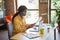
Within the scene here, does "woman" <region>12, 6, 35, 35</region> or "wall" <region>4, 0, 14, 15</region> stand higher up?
"wall" <region>4, 0, 14, 15</region>

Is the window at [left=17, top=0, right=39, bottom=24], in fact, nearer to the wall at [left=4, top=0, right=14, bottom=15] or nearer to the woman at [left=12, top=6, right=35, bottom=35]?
the wall at [left=4, top=0, right=14, bottom=15]

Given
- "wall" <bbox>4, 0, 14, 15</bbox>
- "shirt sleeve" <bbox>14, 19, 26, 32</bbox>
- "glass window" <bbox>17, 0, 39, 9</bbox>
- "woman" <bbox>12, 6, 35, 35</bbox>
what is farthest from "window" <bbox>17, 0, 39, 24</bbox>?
"shirt sleeve" <bbox>14, 19, 26, 32</bbox>

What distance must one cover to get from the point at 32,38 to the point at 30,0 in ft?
13.6

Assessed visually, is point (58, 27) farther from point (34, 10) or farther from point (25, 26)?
point (34, 10)

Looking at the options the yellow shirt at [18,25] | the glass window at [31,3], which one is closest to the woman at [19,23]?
the yellow shirt at [18,25]

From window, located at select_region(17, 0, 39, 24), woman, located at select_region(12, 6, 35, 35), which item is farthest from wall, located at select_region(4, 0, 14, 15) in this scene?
A: woman, located at select_region(12, 6, 35, 35)

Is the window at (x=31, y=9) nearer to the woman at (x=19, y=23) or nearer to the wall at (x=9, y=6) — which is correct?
the wall at (x=9, y=6)

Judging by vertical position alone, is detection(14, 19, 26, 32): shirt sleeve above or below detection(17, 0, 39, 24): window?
below

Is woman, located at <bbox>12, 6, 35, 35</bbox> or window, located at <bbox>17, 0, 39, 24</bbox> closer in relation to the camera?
woman, located at <bbox>12, 6, 35, 35</bbox>

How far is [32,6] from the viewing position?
6848 mm

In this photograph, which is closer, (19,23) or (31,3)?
(19,23)

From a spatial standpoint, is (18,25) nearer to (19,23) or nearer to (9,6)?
(19,23)

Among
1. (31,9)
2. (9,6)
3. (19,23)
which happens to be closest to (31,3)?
(31,9)

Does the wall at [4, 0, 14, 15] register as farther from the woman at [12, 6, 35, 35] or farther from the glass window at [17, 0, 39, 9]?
the woman at [12, 6, 35, 35]
